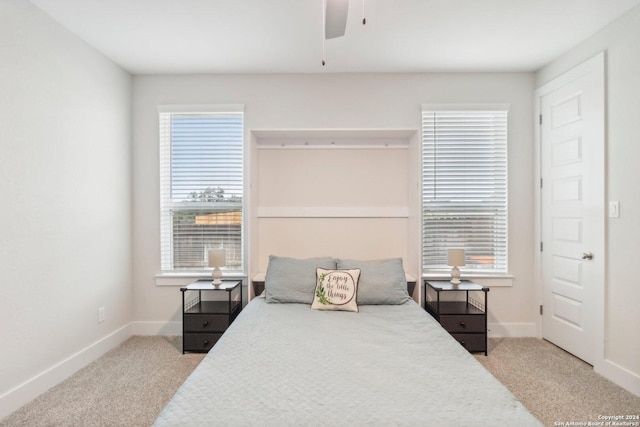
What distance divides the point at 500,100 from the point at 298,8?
89.6 inches

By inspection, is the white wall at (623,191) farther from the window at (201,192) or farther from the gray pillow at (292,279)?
the window at (201,192)

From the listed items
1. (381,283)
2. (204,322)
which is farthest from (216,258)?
(381,283)

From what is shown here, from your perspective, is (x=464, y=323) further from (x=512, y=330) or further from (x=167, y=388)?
Result: (x=167, y=388)

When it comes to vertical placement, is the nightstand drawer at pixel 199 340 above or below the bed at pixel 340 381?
below

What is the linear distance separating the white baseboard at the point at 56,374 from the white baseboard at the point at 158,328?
145 mm

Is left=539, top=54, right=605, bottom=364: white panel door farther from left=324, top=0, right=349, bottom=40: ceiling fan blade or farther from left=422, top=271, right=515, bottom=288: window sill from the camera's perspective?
left=324, top=0, right=349, bottom=40: ceiling fan blade

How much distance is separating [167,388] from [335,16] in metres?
2.72

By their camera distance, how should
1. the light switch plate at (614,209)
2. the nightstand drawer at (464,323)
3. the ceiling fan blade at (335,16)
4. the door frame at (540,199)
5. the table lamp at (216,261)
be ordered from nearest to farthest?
the ceiling fan blade at (335,16), the light switch plate at (614,209), the door frame at (540,199), the nightstand drawer at (464,323), the table lamp at (216,261)

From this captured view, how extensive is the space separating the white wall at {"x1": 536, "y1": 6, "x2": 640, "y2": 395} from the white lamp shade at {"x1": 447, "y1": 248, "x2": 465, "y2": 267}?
41.6 inches

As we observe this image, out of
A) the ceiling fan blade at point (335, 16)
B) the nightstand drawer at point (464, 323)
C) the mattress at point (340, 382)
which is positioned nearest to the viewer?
the mattress at point (340, 382)

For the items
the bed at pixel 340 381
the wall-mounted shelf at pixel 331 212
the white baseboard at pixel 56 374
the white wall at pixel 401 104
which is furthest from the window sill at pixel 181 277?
the white wall at pixel 401 104

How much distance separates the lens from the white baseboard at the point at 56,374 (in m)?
2.08

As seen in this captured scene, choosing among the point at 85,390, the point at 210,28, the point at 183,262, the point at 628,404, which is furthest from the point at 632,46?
the point at 85,390

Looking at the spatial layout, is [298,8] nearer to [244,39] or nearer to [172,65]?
[244,39]
